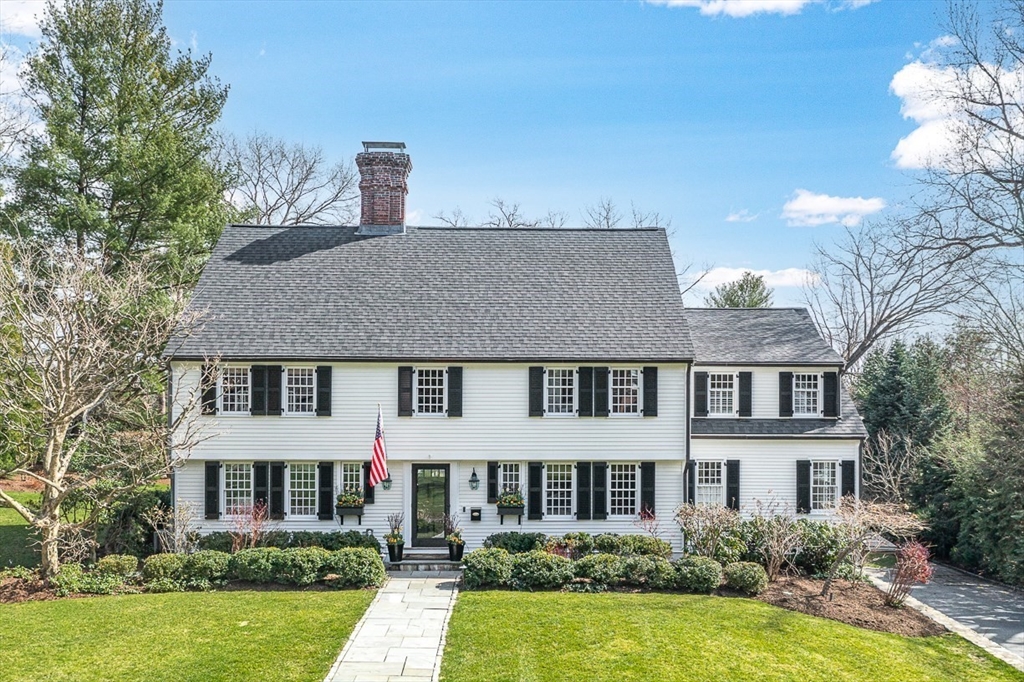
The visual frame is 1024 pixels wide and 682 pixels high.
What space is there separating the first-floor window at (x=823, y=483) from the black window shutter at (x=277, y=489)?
1392cm

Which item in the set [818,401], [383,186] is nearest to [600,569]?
[818,401]

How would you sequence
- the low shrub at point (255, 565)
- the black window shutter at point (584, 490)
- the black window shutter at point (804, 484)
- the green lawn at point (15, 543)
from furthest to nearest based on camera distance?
the black window shutter at point (804, 484) → the black window shutter at point (584, 490) → the green lawn at point (15, 543) → the low shrub at point (255, 565)

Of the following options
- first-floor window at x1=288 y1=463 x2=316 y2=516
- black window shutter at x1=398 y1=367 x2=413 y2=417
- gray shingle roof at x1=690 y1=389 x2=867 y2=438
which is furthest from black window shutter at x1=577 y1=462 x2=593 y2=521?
first-floor window at x1=288 y1=463 x2=316 y2=516

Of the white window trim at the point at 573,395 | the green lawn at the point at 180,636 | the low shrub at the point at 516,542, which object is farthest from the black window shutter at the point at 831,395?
the green lawn at the point at 180,636

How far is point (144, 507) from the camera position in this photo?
16984 mm

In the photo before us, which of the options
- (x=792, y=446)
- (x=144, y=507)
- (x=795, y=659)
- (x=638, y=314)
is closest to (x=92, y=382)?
(x=144, y=507)

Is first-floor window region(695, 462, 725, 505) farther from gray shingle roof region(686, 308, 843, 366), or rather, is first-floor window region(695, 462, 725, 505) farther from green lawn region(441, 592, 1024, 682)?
green lawn region(441, 592, 1024, 682)

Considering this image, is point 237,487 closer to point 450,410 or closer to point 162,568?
point 162,568

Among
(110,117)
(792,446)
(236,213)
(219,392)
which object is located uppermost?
(110,117)

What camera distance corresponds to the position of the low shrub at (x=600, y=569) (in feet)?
47.0

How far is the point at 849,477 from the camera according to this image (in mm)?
18844

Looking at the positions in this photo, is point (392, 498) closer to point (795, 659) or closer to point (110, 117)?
point (795, 659)

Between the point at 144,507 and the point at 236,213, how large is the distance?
12789 mm

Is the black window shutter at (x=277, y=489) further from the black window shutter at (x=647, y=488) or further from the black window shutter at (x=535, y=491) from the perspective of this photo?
the black window shutter at (x=647, y=488)
